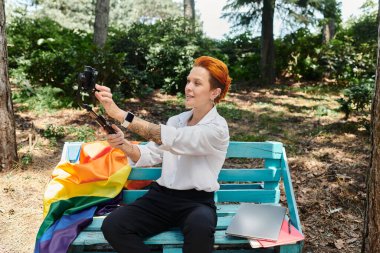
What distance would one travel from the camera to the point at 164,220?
114 inches

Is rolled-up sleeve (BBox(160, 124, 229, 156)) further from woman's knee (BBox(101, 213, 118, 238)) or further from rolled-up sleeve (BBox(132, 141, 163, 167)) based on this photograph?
woman's knee (BBox(101, 213, 118, 238))

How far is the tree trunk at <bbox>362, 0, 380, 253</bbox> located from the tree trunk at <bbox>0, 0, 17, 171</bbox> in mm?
4102

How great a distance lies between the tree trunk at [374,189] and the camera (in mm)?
2725

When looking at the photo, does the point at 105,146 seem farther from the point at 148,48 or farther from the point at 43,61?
the point at 148,48

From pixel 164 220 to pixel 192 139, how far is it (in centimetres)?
67

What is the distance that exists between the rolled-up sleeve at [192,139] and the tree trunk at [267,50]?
11.5 meters

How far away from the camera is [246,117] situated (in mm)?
9070

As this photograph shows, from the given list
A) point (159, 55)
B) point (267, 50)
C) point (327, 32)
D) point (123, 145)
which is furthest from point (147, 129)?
point (327, 32)

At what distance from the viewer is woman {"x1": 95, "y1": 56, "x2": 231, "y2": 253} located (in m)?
2.67

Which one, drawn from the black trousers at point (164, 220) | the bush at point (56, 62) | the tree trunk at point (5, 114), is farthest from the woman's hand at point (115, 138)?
the bush at point (56, 62)

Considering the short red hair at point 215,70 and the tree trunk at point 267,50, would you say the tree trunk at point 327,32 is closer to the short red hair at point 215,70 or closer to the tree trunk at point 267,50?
the tree trunk at point 267,50

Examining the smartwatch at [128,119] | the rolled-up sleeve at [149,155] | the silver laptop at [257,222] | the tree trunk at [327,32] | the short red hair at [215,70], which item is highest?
the tree trunk at [327,32]

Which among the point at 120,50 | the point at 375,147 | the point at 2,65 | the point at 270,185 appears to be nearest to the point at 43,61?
the point at 120,50

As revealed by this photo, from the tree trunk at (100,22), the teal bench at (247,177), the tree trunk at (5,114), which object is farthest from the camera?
the tree trunk at (100,22)
